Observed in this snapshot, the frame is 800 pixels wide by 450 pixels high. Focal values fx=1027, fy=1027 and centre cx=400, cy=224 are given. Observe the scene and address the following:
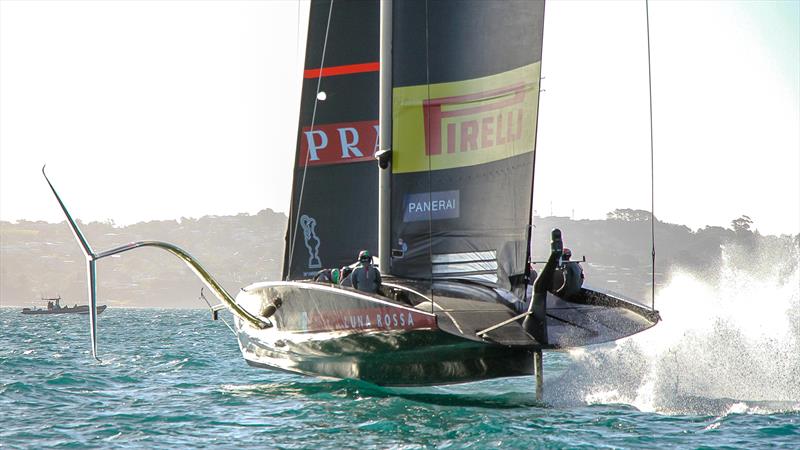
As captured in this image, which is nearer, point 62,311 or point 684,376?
point 684,376

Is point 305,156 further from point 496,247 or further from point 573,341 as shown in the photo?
point 573,341

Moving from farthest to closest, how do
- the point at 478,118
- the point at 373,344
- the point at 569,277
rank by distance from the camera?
the point at 569,277
the point at 478,118
the point at 373,344

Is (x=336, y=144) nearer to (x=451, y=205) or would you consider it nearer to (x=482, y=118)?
(x=451, y=205)

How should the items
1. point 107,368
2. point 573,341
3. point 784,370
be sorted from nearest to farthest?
point 573,341 → point 784,370 → point 107,368

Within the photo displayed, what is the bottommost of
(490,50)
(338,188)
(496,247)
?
(496,247)

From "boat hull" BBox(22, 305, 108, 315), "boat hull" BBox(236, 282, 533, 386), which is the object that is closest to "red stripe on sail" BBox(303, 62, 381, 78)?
"boat hull" BBox(236, 282, 533, 386)

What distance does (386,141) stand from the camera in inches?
435

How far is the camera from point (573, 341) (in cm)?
994

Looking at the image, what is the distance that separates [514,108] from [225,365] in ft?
26.9

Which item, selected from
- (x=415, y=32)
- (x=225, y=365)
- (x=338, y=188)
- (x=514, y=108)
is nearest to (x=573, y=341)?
(x=514, y=108)

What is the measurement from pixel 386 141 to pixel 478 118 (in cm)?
106

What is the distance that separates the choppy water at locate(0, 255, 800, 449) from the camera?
857 cm

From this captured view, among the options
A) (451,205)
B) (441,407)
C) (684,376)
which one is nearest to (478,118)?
(451,205)

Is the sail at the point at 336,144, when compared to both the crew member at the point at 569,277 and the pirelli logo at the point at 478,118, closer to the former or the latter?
the pirelli logo at the point at 478,118
